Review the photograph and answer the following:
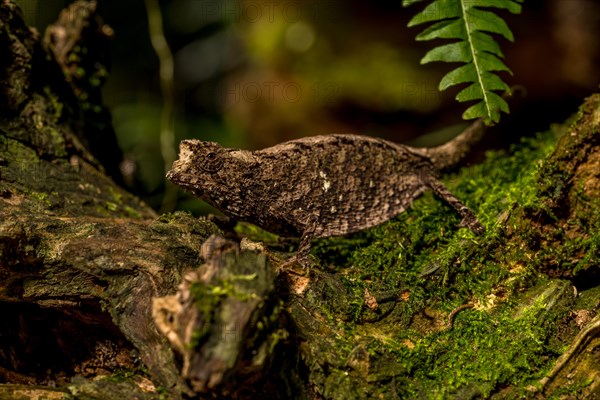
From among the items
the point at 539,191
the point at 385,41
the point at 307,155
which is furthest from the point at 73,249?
the point at 385,41

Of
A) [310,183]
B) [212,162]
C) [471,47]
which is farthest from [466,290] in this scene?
[212,162]

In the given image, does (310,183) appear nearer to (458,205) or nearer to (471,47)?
(458,205)

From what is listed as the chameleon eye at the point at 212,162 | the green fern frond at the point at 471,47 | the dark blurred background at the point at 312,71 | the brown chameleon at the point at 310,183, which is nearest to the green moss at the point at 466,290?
the brown chameleon at the point at 310,183

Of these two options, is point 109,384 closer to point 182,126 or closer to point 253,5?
point 182,126

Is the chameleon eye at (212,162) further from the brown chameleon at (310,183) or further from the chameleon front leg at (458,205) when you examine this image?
the chameleon front leg at (458,205)

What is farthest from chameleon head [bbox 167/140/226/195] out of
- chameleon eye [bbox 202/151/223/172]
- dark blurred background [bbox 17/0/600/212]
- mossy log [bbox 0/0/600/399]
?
dark blurred background [bbox 17/0/600/212]

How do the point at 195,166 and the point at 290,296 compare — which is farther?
the point at 195,166
